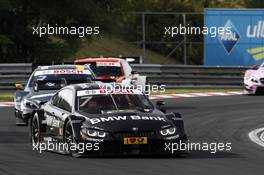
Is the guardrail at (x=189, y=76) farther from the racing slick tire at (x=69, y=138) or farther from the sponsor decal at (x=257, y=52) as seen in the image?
the racing slick tire at (x=69, y=138)

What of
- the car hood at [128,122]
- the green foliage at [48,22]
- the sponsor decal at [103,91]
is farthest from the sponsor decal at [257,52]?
the car hood at [128,122]

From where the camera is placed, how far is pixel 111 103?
15.4 m

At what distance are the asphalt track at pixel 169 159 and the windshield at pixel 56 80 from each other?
1137 millimetres

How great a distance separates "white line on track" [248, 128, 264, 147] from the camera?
59.1ft

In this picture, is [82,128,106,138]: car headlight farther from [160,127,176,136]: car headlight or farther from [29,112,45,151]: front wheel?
[29,112,45,151]: front wheel

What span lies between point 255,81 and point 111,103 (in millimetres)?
16797

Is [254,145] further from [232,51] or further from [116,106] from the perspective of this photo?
[232,51]

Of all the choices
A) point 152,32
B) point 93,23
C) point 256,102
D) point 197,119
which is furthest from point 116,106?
point 152,32

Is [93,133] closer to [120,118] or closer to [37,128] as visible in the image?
[120,118]

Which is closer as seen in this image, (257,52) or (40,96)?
(40,96)

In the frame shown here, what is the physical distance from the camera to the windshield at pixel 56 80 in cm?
2131

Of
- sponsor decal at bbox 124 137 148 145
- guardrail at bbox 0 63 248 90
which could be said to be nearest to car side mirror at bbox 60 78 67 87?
sponsor decal at bbox 124 137 148 145
